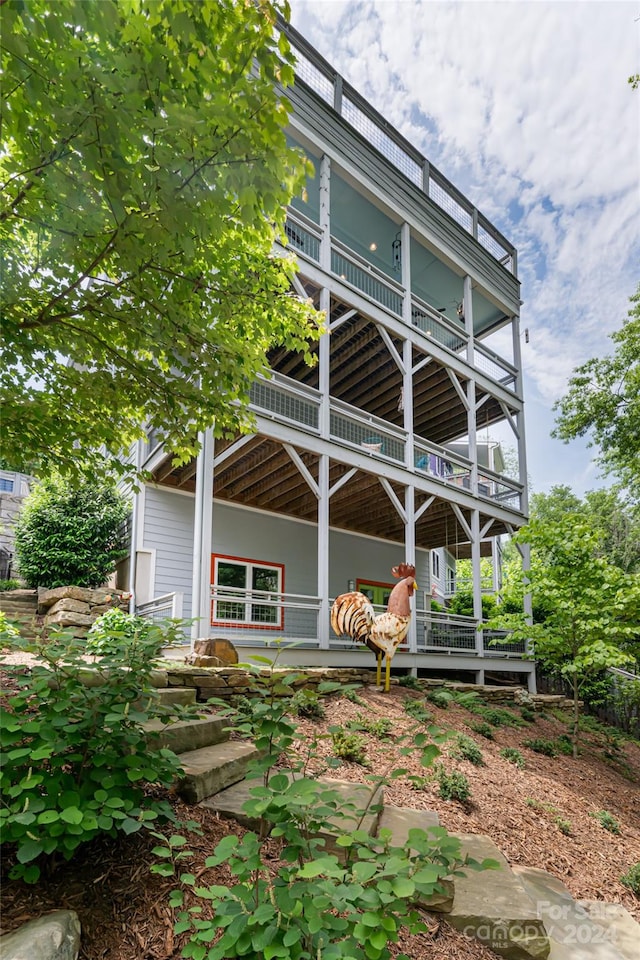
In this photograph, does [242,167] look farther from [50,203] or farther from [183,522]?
[183,522]

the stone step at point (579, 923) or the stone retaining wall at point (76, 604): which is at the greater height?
the stone retaining wall at point (76, 604)

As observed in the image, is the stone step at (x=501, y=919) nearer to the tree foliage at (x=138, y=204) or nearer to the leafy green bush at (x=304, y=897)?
the leafy green bush at (x=304, y=897)

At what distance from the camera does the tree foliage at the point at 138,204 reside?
6.88 feet

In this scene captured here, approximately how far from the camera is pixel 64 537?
9.55 m

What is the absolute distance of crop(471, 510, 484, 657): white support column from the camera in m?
11.1

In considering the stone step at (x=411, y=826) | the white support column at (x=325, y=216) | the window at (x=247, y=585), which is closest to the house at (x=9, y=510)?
the window at (x=247, y=585)

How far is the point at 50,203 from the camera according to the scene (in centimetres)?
257

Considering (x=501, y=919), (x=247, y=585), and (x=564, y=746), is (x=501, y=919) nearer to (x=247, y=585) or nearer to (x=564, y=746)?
(x=564, y=746)

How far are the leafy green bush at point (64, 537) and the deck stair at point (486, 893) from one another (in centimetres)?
705

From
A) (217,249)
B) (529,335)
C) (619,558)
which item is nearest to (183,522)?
(217,249)

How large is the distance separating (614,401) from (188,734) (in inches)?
565

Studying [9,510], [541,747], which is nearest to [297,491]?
[541,747]

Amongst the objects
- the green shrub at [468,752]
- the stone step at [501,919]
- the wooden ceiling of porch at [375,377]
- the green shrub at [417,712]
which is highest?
the wooden ceiling of porch at [375,377]

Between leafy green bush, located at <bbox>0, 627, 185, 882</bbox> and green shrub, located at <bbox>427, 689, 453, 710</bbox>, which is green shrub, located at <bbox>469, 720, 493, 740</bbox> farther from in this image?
leafy green bush, located at <bbox>0, 627, 185, 882</bbox>
